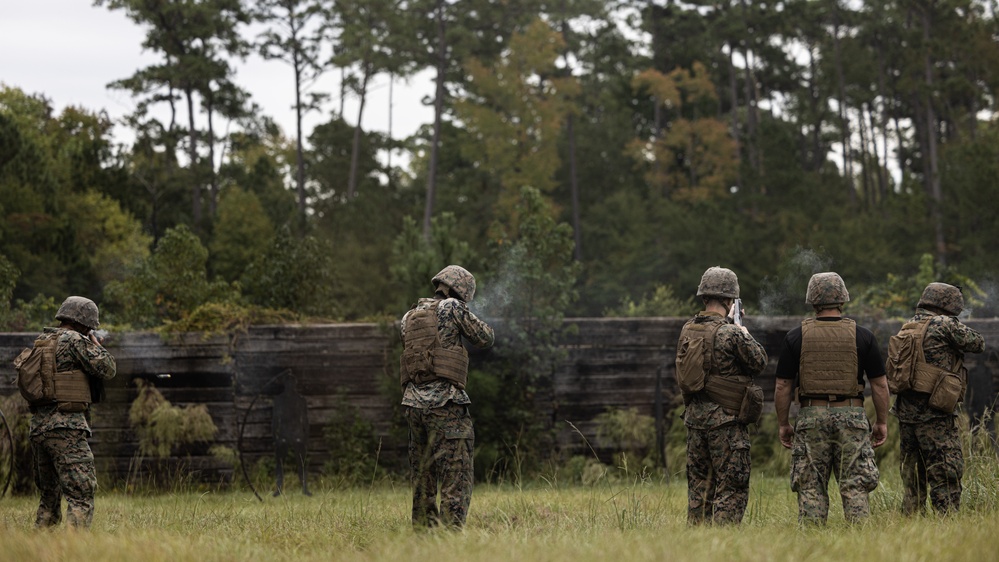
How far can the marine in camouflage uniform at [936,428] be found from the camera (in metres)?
7.85

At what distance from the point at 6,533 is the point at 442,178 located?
112 ft

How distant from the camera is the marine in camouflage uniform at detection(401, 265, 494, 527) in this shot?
7.52m

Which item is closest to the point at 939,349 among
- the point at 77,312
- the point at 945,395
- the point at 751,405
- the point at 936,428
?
the point at 945,395

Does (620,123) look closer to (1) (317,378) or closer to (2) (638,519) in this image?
(1) (317,378)

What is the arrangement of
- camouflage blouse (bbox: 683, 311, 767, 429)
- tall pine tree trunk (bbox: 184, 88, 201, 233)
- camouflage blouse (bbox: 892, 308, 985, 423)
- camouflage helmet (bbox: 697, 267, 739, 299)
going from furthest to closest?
tall pine tree trunk (bbox: 184, 88, 201, 233), camouflage blouse (bbox: 892, 308, 985, 423), camouflage helmet (bbox: 697, 267, 739, 299), camouflage blouse (bbox: 683, 311, 767, 429)

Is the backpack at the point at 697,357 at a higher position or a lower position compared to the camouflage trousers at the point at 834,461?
higher

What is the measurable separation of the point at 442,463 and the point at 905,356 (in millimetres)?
3665

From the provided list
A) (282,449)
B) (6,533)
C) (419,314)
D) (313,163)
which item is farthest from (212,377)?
(313,163)

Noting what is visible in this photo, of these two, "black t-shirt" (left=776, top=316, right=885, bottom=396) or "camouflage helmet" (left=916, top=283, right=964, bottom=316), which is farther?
"camouflage helmet" (left=916, top=283, right=964, bottom=316)

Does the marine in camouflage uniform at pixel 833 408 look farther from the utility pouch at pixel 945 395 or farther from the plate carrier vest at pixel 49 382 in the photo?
the plate carrier vest at pixel 49 382

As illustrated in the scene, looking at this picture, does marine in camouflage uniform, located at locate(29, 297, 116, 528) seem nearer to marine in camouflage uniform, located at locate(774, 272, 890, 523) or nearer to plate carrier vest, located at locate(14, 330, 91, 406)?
plate carrier vest, located at locate(14, 330, 91, 406)

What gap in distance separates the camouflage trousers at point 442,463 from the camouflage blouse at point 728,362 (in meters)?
1.65

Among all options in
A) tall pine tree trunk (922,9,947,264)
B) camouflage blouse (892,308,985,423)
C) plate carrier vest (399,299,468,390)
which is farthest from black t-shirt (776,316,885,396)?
tall pine tree trunk (922,9,947,264)

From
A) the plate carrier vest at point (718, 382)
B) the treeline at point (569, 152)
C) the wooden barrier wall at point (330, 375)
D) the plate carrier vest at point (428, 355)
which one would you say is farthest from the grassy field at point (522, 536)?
the treeline at point (569, 152)
